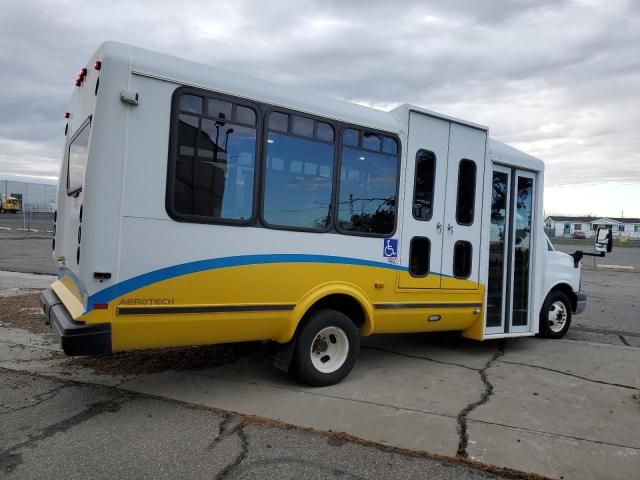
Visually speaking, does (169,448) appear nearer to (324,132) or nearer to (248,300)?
(248,300)

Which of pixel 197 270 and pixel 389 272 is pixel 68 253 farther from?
pixel 389 272

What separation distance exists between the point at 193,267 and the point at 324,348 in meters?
1.71

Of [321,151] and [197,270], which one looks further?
[321,151]

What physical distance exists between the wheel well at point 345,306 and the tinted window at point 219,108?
194cm

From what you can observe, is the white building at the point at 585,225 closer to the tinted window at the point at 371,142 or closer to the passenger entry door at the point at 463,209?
the passenger entry door at the point at 463,209

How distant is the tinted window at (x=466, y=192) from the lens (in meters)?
5.96

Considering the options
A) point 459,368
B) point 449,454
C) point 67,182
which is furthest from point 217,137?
point 459,368

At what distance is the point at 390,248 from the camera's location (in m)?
5.30

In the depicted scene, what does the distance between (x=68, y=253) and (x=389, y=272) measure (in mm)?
3121

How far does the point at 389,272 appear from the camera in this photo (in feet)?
17.4

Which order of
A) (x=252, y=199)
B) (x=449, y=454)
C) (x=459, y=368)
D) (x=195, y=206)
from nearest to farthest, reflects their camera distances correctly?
(x=449, y=454)
(x=195, y=206)
(x=252, y=199)
(x=459, y=368)

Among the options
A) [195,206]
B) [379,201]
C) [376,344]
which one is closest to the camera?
[195,206]

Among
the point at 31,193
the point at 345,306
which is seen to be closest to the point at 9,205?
the point at 31,193

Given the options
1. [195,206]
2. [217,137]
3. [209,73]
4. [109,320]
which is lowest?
[109,320]
